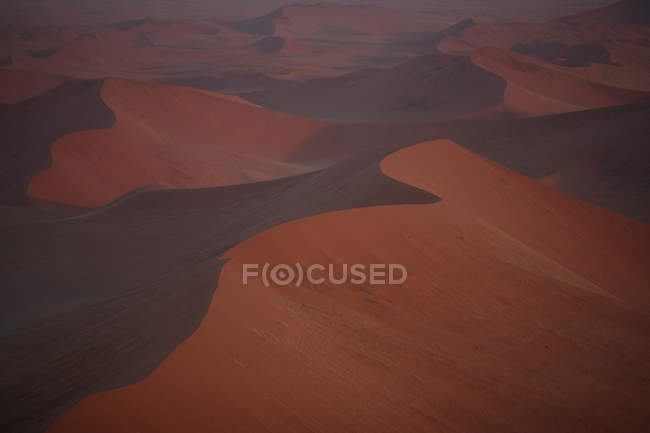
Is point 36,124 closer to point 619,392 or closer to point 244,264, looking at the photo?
point 244,264

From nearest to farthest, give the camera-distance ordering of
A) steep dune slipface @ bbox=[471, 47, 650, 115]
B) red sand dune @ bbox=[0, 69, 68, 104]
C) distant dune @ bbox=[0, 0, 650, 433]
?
distant dune @ bbox=[0, 0, 650, 433]
steep dune slipface @ bbox=[471, 47, 650, 115]
red sand dune @ bbox=[0, 69, 68, 104]

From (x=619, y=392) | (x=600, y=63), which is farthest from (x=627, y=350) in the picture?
(x=600, y=63)

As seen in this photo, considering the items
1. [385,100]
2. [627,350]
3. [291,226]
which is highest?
[291,226]

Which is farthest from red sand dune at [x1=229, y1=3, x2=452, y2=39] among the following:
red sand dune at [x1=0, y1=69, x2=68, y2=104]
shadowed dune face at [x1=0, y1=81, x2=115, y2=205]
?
shadowed dune face at [x1=0, y1=81, x2=115, y2=205]

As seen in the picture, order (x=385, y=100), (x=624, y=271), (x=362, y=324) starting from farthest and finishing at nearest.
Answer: (x=385, y=100), (x=624, y=271), (x=362, y=324)

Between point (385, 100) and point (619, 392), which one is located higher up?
point (619, 392)

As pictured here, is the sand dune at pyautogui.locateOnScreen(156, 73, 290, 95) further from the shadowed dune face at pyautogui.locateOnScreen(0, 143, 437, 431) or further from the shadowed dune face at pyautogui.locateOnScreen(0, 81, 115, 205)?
the shadowed dune face at pyautogui.locateOnScreen(0, 143, 437, 431)

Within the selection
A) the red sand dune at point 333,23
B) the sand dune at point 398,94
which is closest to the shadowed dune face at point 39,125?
the sand dune at point 398,94
